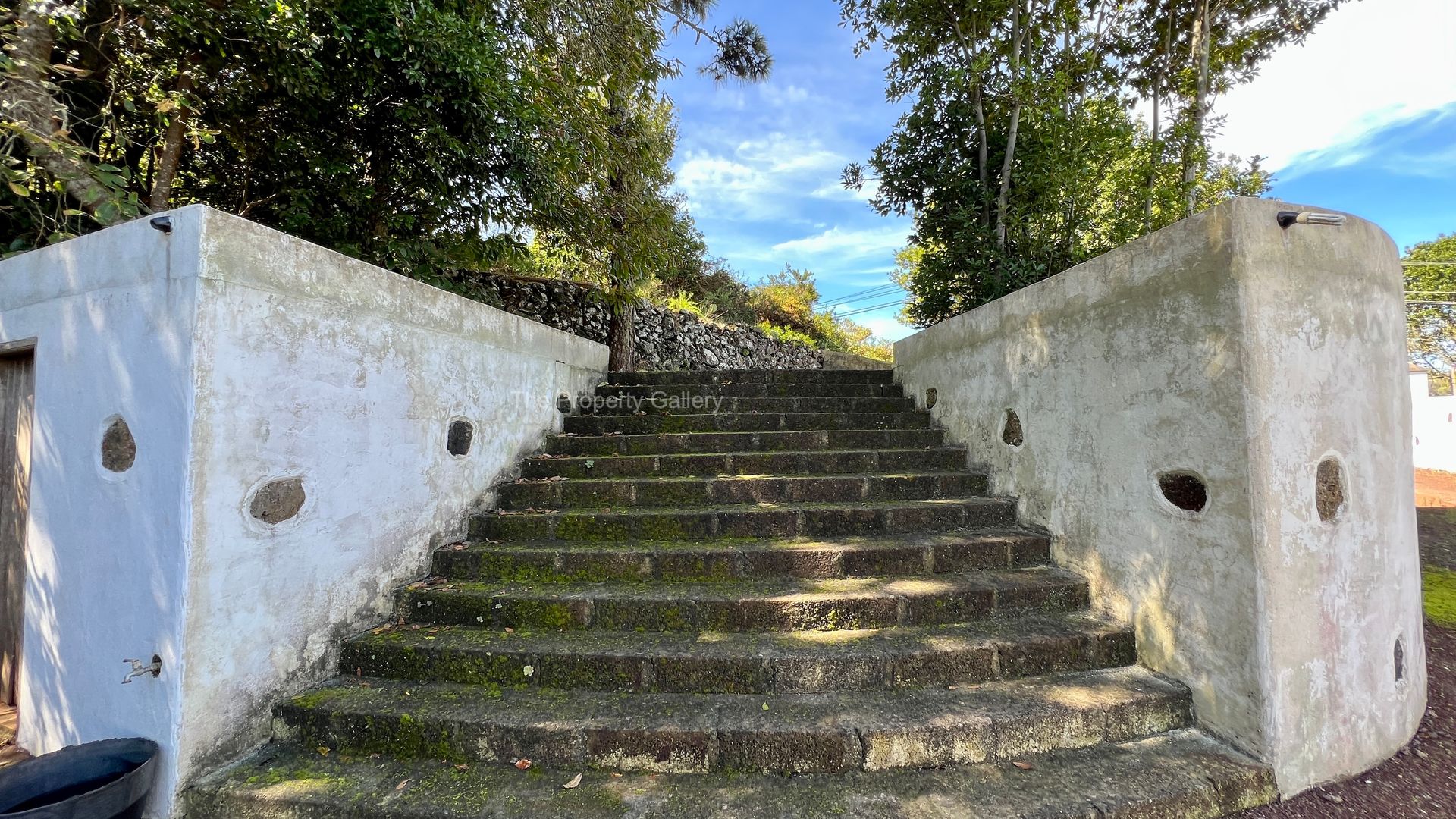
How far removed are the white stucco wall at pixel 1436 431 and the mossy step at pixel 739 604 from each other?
17292mm

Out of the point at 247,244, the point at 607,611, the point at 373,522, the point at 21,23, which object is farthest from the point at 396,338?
the point at 21,23

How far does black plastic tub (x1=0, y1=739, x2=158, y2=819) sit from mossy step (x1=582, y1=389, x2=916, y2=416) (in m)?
3.26

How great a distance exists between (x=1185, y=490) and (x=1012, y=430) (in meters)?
1.15

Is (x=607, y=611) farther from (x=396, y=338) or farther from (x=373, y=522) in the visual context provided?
(x=396, y=338)

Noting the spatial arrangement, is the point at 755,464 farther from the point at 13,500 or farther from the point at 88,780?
the point at 13,500

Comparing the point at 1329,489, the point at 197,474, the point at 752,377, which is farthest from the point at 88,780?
the point at 1329,489

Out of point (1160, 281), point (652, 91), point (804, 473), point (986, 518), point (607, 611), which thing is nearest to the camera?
point (1160, 281)

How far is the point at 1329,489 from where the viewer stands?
1.98 metres

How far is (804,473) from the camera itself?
11.9 ft

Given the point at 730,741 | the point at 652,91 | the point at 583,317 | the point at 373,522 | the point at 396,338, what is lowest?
the point at 730,741

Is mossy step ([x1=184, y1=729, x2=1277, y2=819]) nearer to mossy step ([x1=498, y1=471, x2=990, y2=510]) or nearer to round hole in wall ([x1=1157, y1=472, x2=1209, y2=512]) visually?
round hole in wall ([x1=1157, y1=472, x2=1209, y2=512])

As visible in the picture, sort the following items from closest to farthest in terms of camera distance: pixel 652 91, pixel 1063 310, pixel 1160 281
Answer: pixel 1160 281, pixel 1063 310, pixel 652 91

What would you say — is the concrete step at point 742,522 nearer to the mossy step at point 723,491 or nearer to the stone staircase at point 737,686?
the stone staircase at point 737,686

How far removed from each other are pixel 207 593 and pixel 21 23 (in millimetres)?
3304
